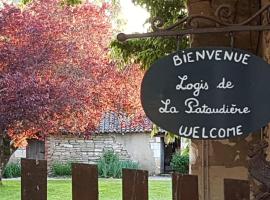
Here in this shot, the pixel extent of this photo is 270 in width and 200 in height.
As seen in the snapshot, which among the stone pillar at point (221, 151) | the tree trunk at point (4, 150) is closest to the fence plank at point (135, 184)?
the stone pillar at point (221, 151)

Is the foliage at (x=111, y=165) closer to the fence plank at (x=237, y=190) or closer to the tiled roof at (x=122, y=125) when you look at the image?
the tiled roof at (x=122, y=125)

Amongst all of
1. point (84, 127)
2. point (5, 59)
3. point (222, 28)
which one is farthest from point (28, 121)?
point (222, 28)

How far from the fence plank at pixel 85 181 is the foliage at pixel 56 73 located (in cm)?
1053

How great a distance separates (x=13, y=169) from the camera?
16.8m

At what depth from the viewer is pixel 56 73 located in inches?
557

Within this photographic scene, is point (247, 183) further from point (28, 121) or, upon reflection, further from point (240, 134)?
point (28, 121)

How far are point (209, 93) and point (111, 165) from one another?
50.9 feet

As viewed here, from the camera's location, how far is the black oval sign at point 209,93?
1.75 meters

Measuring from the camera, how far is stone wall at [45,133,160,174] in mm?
18000

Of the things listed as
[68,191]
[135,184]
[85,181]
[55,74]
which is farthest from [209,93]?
[55,74]

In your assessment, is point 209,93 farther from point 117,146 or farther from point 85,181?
point 117,146

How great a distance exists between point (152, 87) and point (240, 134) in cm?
31

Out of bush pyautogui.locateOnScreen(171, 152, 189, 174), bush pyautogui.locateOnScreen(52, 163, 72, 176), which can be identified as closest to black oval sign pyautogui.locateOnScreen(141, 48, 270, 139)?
bush pyautogui.locateOnScreen(171, 152, 189, 174)

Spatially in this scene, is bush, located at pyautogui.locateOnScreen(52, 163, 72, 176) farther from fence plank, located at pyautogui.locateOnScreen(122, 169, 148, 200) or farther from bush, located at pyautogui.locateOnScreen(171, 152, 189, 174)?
fence plank, located at pyautogui.locateOnScreen(122, 169, 148, 200)
